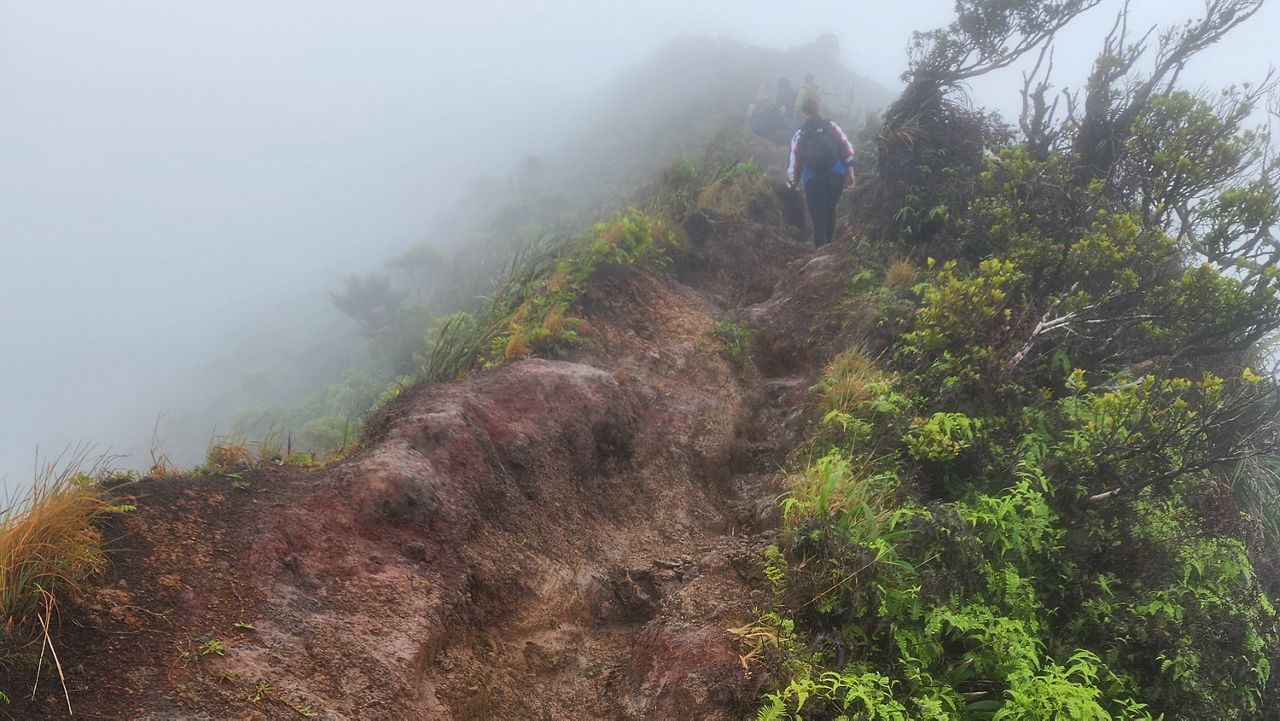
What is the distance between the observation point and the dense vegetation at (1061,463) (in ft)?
10.8

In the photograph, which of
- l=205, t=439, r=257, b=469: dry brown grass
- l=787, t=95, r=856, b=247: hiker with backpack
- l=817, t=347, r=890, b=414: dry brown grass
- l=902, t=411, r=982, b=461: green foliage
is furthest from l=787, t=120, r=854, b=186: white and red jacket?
l=205, t=439, r=257, b=469: dry brown grass

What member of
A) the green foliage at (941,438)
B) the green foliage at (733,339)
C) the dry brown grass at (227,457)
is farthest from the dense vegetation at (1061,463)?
the dry brown grass at (227,457)

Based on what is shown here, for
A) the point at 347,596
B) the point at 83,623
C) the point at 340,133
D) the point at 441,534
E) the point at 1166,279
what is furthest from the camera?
the point at 340,133

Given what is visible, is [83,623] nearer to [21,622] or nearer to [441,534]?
[21,622]

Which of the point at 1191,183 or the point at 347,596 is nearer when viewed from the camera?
the point at 347,596

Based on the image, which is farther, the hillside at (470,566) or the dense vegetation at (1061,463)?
the dense vegetation at (1061,463)

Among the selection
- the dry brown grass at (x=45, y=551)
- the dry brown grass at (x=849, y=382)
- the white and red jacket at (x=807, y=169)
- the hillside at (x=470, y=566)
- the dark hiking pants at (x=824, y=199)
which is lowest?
the hillside at (x=470, y=566)

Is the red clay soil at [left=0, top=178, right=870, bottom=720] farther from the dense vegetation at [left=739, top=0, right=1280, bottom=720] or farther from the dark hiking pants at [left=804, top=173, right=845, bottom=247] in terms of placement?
the dark hiking pants at [left=804, top=173, right=845, bottom=247]

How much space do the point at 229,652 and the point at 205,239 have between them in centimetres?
9515

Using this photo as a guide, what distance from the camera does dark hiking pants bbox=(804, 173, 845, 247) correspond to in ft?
32.1

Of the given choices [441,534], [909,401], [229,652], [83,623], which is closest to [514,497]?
[441,534]

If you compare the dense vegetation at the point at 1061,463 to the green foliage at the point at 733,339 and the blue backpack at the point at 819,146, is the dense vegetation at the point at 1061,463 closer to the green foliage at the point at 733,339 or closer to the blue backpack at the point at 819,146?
the green foliage at the point at 733,339

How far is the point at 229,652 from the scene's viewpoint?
8.90 feet

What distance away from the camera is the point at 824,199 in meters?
9.95
